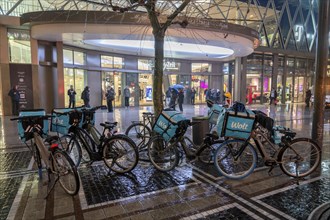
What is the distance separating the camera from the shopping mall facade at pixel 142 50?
35.8 feet

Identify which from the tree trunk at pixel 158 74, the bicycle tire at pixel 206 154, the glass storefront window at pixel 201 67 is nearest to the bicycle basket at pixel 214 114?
the bicycle tire at pixel 206 154

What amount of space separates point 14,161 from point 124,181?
2.88 meters

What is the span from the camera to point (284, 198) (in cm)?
369

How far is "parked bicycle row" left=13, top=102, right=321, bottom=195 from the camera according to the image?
4332mm

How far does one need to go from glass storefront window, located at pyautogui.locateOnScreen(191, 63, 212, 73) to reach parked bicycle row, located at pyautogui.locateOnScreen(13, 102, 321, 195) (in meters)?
18.9

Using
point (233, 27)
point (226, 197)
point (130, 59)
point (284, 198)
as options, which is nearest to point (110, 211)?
point (226, 197)

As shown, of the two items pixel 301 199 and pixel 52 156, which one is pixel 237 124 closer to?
pixel 301 199

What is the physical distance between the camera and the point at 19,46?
13727 millimetres

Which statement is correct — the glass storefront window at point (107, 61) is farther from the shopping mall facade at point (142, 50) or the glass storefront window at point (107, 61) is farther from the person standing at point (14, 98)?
the person standing at point (14, 98)

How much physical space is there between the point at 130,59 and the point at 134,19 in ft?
29.6

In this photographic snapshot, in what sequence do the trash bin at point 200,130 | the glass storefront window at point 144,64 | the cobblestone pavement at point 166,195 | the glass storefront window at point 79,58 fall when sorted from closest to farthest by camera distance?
1. the cobblestone pavement at point 166,195
2. the trash bin at point 200,130
3. the glass storefront window at point 79,58
4. the glass storefront window at point 144,64

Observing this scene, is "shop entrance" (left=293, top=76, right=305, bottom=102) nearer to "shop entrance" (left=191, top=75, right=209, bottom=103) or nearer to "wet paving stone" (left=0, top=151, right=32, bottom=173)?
"shop entrance" (left=191, top=75, right=209, bottom=103)

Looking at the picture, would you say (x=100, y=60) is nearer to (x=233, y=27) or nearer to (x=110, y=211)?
(x=233, y=27)

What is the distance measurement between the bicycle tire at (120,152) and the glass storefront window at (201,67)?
19619 mm
